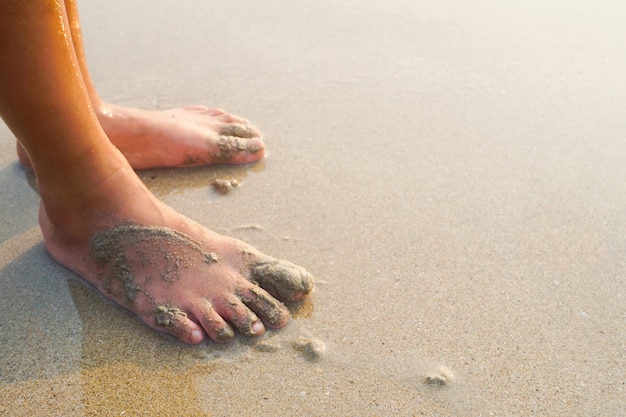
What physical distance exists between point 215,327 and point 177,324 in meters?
0.09

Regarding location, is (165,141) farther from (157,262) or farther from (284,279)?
(284,279)

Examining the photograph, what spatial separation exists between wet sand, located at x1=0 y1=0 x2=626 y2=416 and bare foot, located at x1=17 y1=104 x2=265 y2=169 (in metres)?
0.05

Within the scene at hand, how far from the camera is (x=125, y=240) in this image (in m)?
1.64

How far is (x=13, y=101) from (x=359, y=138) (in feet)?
3.95

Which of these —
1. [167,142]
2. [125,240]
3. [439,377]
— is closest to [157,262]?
[125,240]

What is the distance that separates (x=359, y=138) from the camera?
89.9 inches

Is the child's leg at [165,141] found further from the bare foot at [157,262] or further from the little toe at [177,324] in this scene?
the little toe at [177,324]

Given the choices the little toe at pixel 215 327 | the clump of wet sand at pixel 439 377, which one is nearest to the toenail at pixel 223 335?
the little toe at pixel 215 327

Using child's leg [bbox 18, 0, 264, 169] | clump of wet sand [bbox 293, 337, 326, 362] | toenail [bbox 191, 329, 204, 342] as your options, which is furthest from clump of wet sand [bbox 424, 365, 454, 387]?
child's leg [bbox 18, 0, 264, 169]

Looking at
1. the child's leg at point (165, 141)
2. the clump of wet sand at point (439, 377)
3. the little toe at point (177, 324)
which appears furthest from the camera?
the child's leg at point (165, 141)

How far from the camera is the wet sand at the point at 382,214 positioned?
1409 mm

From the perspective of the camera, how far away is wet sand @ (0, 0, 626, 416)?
141cm

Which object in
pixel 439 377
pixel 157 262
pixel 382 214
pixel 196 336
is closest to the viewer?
pixel 439 377

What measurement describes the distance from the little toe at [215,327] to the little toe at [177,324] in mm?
20
